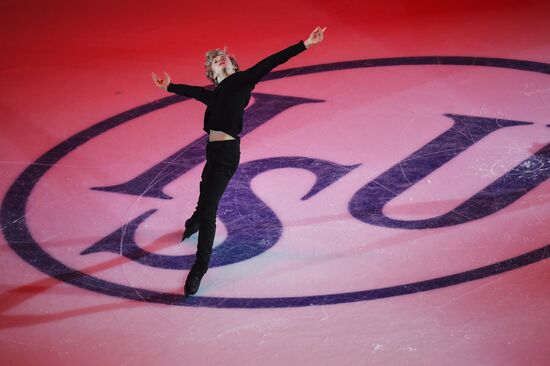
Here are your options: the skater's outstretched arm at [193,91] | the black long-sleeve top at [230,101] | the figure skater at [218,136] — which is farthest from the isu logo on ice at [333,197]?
the skater's outstretched arm at [193,91]

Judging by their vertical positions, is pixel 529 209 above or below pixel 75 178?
below

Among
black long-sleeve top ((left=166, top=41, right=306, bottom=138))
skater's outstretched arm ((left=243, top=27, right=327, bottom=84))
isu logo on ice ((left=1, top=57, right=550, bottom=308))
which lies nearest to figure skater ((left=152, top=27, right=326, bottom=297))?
black long-sleeve top ((left=166, top=41, right=306, bottom=138))

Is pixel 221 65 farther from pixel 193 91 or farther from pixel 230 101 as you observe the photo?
pixel 193 91

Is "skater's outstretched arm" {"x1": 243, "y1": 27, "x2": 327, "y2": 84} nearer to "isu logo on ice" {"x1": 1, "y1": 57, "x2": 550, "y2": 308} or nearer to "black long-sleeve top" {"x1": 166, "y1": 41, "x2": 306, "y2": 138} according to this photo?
"black long-sleeve top" {"x1": 166, "y1": 41, "x2": 306, "y2": 138}

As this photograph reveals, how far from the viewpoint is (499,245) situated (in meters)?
5.39

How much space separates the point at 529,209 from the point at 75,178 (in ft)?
12.9

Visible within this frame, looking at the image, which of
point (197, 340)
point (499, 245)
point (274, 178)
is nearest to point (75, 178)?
point (274, 178)

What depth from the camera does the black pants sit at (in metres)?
5.09

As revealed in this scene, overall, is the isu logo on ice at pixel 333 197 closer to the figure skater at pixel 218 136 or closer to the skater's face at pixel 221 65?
the figure skater at pixel 218 136

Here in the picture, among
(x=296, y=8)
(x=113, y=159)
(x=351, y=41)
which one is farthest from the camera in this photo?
(x=296, y=8)

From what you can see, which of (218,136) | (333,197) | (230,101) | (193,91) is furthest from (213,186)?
(333,197)

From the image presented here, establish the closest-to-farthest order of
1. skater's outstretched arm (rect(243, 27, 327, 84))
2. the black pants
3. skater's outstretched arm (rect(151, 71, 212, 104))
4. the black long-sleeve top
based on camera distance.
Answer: skater's outstretched arm (rect(243, 27, 327, 84)), the black long-sleeve top, the black pants, skater's outstretched arm (rect(151, 71, 212, 104))

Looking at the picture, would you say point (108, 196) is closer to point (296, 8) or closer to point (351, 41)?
point (351, 41)

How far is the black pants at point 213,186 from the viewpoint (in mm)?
5094
